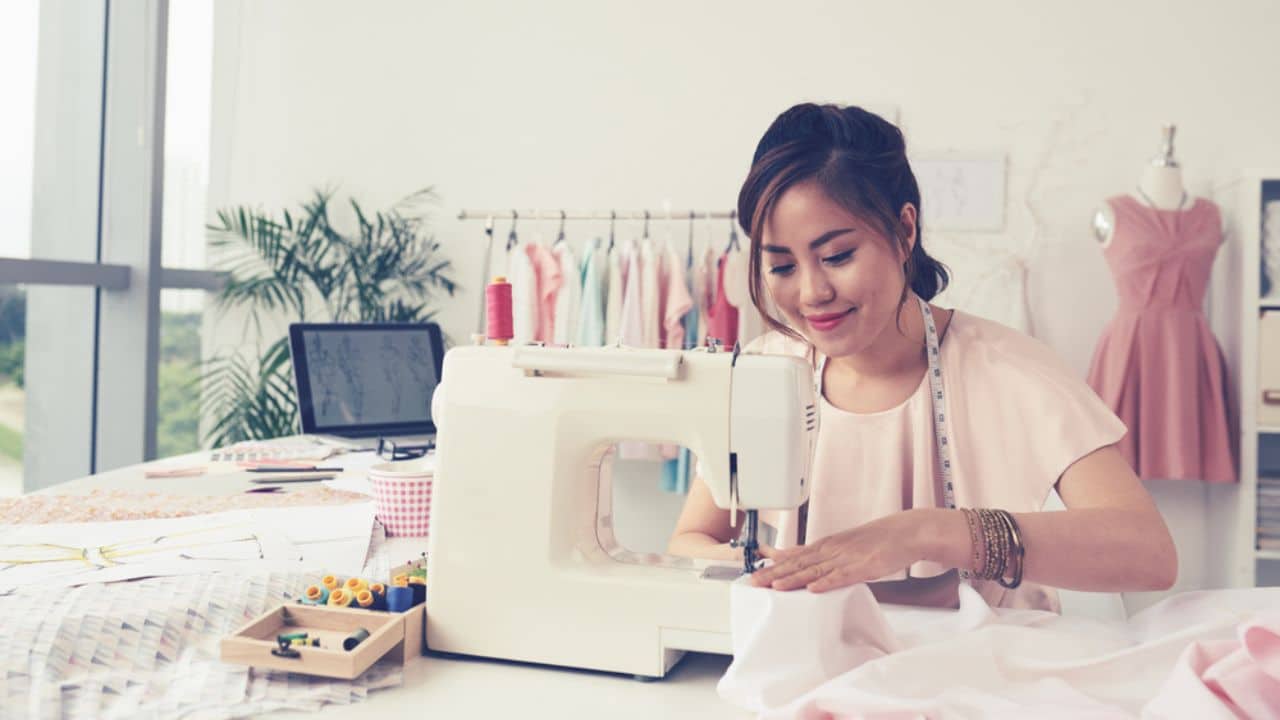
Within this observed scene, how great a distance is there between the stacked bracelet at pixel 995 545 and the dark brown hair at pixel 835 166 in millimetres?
Result: 385

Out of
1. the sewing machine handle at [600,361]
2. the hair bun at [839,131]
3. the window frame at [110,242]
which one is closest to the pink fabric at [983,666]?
the sewing machine handle at [600,361]

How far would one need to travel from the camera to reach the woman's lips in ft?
4.08

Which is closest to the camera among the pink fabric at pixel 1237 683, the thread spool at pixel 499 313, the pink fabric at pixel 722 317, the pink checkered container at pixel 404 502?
the pink fabric at pixel 1237 683

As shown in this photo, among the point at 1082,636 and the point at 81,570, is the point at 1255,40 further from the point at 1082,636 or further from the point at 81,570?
the point at 81,570

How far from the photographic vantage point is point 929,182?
3.47 metres

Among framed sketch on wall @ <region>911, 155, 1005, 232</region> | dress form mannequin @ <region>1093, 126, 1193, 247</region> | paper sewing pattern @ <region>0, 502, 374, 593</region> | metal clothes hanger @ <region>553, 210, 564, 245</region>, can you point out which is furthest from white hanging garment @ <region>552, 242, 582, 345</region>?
paper sewing pattern @ <region>0, 502, 374, 593</region>

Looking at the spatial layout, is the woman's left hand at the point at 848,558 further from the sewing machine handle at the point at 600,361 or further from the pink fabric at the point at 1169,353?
the pink fabric at the point at 1169,353

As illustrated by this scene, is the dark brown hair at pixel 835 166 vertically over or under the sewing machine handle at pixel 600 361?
over

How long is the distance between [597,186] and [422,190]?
0.71m

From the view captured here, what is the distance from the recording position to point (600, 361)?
104 centimetres

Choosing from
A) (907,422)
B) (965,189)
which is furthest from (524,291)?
(907,422)

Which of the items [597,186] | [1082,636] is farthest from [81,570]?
[597,186]

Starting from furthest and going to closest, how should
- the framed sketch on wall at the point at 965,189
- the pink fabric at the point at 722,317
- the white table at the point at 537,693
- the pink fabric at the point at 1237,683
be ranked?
the framed sketch on wall at the point at 965,189 < the pink fabric at the point at 722,317 < the white table at the point at 537,693 < the pink fabric at the point at 1237,683

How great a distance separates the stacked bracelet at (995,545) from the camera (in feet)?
3.43
